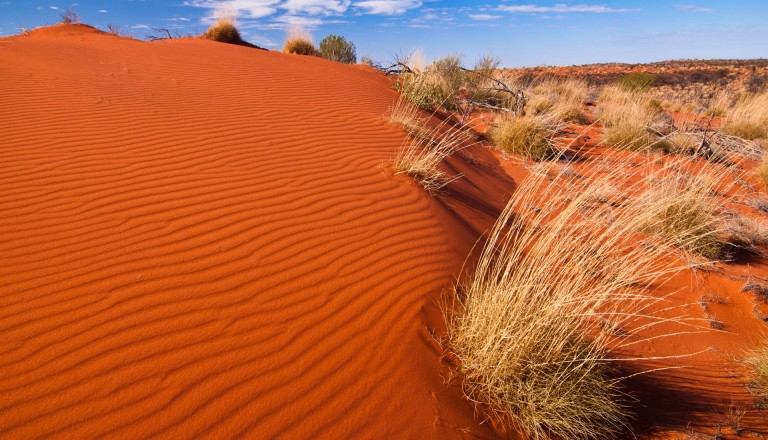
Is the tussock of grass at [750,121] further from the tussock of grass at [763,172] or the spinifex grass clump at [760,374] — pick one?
the spinifex grass clump at [760,374]

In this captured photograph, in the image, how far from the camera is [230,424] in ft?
6.40

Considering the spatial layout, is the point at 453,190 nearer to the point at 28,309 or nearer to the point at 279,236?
the point at 279,236

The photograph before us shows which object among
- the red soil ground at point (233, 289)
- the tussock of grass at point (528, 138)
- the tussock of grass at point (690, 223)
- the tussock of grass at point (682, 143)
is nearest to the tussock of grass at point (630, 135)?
the tussock of grass at point (682, 143)

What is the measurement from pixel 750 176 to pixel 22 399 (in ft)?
33.8

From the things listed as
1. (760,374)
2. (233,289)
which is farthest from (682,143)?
(233,289)

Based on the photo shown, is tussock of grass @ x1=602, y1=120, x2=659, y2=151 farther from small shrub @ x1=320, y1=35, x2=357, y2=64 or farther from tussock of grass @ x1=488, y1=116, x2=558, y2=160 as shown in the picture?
small shrub @ x1=320, y1=35, x2=357, y2=64

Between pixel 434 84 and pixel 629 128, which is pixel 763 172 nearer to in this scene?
pixel 629 128

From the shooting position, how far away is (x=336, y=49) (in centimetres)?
1617

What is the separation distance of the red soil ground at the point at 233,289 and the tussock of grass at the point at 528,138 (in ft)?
10.0

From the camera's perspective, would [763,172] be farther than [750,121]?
No

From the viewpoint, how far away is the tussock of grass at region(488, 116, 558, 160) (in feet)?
25.6

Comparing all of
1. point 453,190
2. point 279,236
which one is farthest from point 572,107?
point 279,236

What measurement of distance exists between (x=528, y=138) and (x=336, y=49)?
1104 centimetres

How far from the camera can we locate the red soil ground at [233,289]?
203cm
